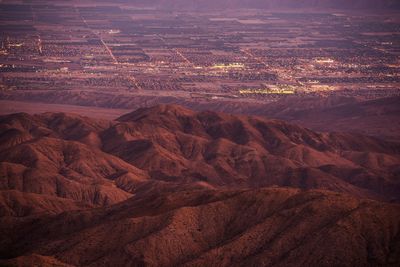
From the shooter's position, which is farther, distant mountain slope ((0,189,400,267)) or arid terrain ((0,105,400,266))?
arid terrain ((0,105,400,266))

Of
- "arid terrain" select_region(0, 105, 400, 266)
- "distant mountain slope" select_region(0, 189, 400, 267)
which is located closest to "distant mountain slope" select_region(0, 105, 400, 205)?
"arid terrain" select_region(0, 105, 400, 266)

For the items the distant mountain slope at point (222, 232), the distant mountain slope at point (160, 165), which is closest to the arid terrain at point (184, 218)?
the distant mountain slope at point (222, 232)

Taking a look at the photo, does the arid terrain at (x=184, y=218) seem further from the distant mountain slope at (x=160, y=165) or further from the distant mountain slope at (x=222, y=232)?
the distant mountain slope at (x=160, y=165)

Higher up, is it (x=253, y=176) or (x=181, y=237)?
(x=181, y=237)

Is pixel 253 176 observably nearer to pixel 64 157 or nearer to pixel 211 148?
pixel 211 148

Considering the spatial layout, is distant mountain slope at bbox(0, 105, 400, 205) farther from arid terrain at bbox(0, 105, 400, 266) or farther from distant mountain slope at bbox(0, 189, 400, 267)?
distant mountain slope at bbox(0, 189, 400, 267)

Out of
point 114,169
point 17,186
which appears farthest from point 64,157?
point 17,186

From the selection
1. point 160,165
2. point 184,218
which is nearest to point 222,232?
point 184,218

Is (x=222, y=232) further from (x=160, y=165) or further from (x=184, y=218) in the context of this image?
(x=160, y=165)
